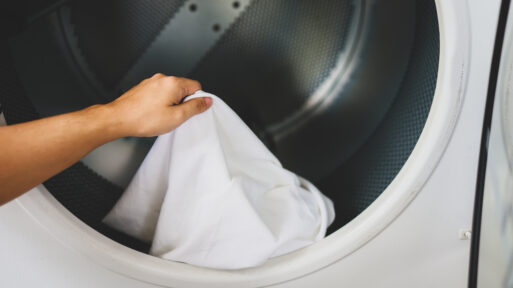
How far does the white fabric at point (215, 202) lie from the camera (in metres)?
0.53

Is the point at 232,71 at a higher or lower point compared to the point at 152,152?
higher

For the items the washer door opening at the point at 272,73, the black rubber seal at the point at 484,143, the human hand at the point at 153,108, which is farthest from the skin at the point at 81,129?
the black rubber seal at the point at 484,143

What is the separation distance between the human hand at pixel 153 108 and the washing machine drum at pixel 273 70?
0.49 ft

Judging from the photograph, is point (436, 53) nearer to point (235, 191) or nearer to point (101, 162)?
point (235, 191)

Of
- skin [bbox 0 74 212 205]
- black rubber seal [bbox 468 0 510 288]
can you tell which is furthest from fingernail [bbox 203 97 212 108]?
black rubber seal [bbox 468 0 510 288]

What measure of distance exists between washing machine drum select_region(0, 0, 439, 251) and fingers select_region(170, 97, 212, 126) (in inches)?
7.4

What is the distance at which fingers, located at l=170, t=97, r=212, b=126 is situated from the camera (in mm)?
503

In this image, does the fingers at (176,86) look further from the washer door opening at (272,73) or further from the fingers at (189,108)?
the washer door opening at (272,73)

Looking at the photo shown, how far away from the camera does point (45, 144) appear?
0.44m

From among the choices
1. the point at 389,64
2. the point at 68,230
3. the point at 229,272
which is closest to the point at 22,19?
the point at 68,230

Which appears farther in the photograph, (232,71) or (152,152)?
(232,71)

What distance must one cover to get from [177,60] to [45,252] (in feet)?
1.32

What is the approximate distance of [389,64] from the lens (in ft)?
2.35

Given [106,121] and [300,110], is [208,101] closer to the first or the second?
[106,121]
